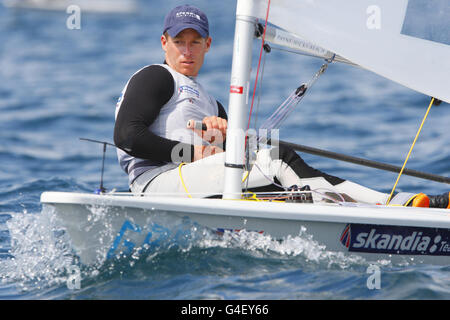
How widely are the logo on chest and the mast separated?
0.42 metres

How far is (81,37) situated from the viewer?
677 inches

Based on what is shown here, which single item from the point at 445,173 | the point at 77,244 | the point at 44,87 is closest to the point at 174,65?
the point at 77,244

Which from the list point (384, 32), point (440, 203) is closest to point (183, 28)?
point (384, 32)

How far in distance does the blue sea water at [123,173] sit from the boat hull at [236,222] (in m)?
0.07

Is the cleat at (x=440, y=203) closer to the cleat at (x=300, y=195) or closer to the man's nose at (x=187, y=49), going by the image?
the cleat at (x=300, y=195)

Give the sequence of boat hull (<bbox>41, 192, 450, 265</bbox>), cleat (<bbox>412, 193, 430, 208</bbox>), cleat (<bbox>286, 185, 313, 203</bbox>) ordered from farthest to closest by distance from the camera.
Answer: cleat (<bbox>412, 193, 430, 208</bbox>) → cleat (<bbox>286, 185, 313, 203</bbox>) → boat hull (<bbox>41, 192, 450, 265</bbox>)

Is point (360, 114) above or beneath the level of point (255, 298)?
above

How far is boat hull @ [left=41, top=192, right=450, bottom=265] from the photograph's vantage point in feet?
9.00

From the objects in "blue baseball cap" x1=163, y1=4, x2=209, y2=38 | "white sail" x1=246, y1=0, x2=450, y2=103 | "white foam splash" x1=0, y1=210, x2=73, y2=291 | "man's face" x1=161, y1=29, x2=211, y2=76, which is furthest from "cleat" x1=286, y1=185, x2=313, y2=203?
"white foam splash" x1=0, y1=210, x2=73, y2=291

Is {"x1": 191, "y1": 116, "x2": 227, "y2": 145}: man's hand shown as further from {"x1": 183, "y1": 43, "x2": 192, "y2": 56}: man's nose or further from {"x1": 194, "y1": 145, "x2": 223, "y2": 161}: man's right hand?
{"x1": 183, "y1": 43, "x2": 192, "y2": 56}: man's nose

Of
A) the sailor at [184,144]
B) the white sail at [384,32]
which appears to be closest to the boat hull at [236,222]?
the sailor at [184,144]

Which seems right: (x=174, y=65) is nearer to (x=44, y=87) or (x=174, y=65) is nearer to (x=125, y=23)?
(x=44, y=87)

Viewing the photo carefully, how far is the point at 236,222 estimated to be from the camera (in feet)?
9.25
